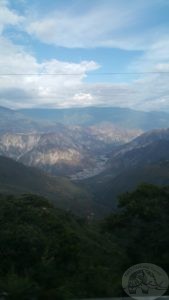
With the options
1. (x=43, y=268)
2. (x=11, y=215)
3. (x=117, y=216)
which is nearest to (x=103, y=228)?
(x=117, y=216)

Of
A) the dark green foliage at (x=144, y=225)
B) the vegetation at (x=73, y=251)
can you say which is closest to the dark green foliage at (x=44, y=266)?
the vegetation at (x=73, y=251)

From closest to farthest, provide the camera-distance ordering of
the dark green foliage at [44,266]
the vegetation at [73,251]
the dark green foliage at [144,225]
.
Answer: the dark green foliage at [44,266] < the vegetation at [73,251] < the dark green foliage at [144,225]

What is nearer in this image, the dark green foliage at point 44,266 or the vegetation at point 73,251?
the dark green foliage at point 44,266

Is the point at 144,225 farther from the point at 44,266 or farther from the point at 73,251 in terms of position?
the point at 44,266

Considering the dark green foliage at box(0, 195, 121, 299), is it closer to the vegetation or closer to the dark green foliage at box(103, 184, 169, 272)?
the vegetation

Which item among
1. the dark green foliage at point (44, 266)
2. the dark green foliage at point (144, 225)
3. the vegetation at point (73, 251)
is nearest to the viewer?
the dark green foliage at point (44, 266)

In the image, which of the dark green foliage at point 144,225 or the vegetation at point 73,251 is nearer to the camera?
the vegetation at point 73,251

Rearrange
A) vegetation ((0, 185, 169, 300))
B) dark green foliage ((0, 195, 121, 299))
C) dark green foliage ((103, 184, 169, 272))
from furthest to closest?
dark green foliage ((103, 184, 169, 272))
vegetation ((0, 185, 169, 300))
dark green foliage ((0, 195, 121, 299))

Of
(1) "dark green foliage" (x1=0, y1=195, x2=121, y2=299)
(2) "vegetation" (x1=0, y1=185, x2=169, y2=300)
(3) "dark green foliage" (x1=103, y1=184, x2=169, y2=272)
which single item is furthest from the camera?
(3) "dark green foliage" (x1=103, y1=184, x2=169, y2=272)

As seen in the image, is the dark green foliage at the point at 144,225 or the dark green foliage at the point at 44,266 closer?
the dark green foliage at the point at 44,266

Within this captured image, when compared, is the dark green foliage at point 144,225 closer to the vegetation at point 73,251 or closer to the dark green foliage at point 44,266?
the vegetation at point 73,251

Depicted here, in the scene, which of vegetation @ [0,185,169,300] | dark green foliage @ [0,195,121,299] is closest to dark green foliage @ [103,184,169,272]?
vegetation @ [0,185,169,300]
